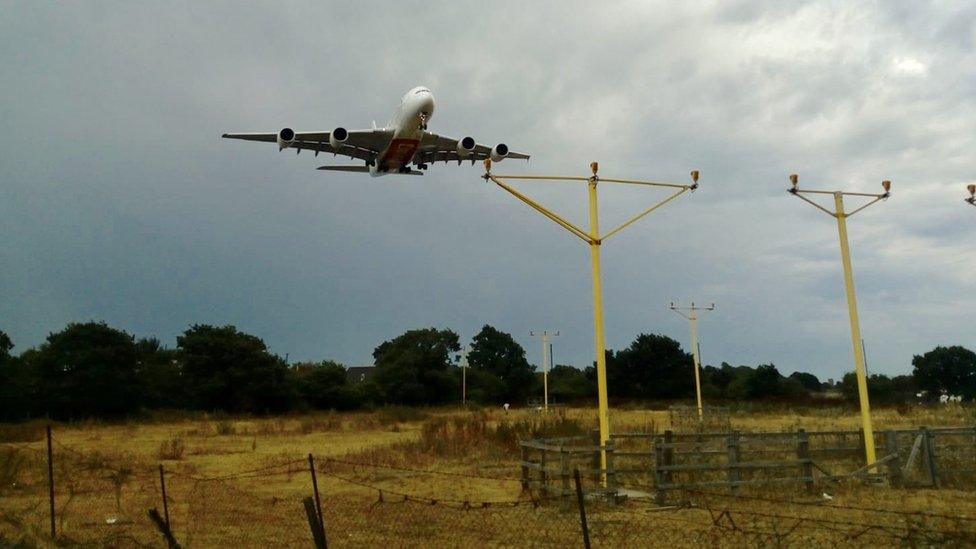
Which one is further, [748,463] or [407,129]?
[407,129]

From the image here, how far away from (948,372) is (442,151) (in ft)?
286

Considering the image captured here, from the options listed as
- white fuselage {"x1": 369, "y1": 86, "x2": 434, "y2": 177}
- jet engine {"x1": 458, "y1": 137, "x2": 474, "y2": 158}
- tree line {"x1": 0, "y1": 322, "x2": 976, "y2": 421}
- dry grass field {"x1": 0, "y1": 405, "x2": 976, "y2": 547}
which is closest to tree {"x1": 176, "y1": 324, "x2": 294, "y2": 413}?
tree line {"x1": 0, "y1": 322, "x2": 976, "y2": 421}

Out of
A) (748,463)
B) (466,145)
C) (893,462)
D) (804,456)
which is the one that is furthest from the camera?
(466,145)

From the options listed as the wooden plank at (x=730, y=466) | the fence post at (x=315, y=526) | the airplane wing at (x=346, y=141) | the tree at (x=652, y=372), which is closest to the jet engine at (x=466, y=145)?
the airplane wing at (x=346, y=141)

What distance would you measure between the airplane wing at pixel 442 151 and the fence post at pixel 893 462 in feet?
73.7

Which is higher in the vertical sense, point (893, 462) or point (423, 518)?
point (893, 462)

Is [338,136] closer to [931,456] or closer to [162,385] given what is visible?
[931,456]

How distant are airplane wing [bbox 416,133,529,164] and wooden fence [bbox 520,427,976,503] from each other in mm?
20074

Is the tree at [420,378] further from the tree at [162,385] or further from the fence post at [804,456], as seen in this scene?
the fence post at [804,456]

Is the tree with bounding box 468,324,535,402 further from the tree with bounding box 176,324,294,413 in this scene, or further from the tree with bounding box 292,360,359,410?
the tree with bounding box 176,324,294,413

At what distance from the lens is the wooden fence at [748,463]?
12.8 metres

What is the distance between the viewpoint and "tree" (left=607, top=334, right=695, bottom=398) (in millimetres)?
78875

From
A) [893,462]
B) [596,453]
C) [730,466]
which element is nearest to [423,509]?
[596,453]

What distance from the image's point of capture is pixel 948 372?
311 ft
